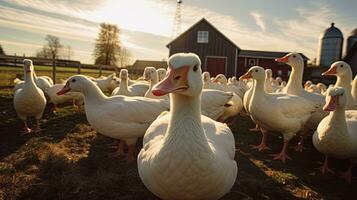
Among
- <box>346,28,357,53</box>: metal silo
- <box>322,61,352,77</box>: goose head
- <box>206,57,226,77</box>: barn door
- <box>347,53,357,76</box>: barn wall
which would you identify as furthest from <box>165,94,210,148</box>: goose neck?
<box>346,28,357,53</box>: metal silo

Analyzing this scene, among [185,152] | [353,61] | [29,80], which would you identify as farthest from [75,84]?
[353,61]

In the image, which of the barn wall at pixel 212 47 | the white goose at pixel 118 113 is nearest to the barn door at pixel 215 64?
the barn wall at pixel 212 47

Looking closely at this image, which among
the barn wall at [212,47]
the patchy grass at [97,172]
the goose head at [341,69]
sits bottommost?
the patchy grass at [97,172]

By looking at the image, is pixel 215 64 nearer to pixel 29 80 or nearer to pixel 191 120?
pixel 29 80

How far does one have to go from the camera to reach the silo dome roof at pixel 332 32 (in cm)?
3762

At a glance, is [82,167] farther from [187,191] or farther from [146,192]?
[187,191]

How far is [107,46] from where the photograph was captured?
55250 mm

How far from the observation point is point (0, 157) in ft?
15.3

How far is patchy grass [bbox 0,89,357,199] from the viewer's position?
12.3 ft

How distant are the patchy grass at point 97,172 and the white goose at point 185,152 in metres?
1.44

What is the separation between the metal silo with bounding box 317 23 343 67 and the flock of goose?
36090 millimetres

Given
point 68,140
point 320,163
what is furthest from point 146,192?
point 320,163

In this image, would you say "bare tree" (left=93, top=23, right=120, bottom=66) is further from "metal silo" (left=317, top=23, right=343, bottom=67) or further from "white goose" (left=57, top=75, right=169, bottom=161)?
"white goose" (left=57, top=75, right=169, bottom=161)

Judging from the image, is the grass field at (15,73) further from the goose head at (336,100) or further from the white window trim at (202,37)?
the goose head at (336,100)
